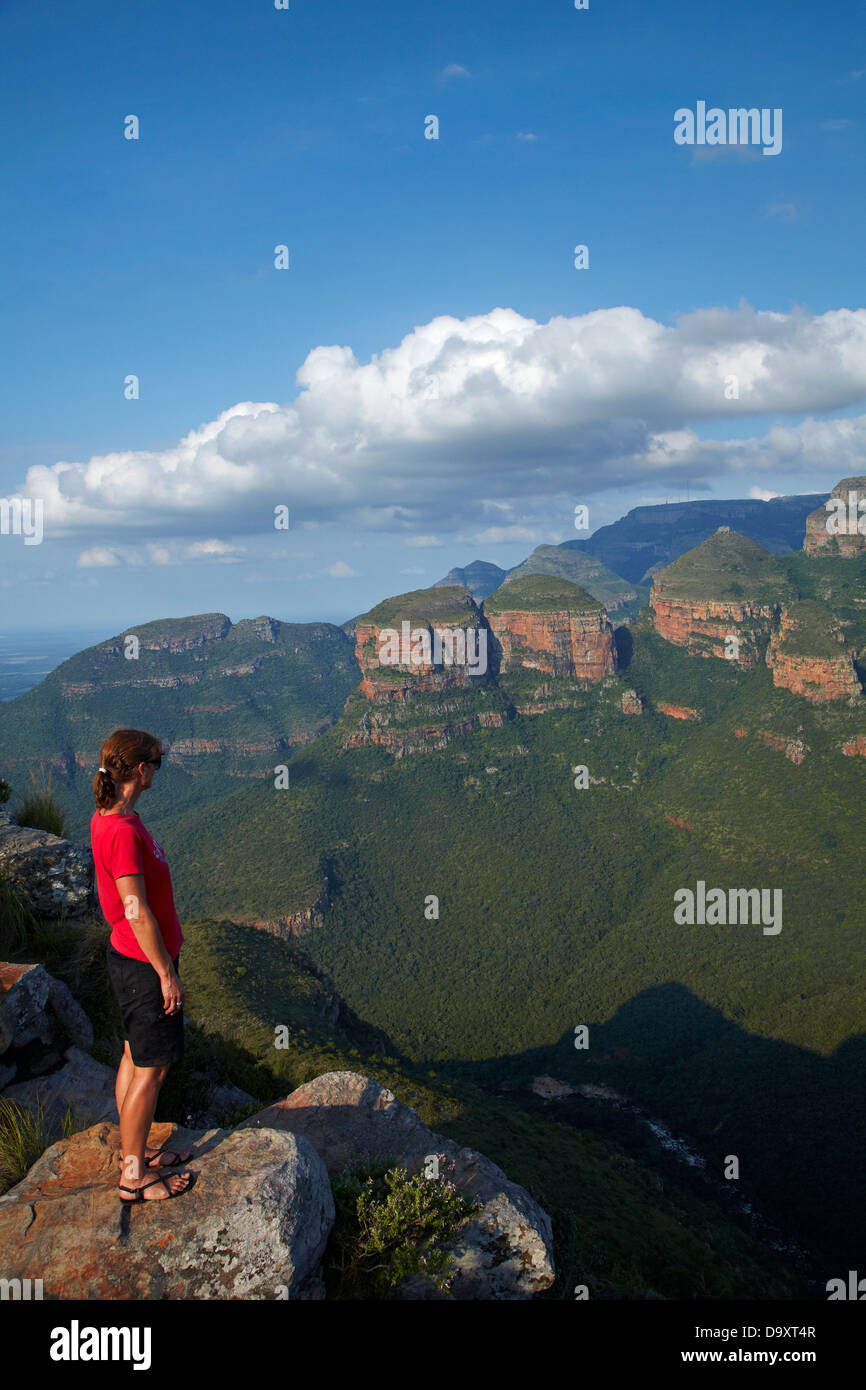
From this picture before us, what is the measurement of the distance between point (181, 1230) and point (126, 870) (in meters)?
3.17

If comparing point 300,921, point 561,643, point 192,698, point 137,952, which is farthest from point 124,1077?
point 192,698

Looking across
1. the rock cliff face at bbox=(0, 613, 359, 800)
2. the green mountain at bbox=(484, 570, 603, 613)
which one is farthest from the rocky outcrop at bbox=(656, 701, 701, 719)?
the rock cliff face at bbox=(0, 613, 359, 800)

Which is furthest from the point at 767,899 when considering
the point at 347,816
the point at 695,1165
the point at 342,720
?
the point at 342,720

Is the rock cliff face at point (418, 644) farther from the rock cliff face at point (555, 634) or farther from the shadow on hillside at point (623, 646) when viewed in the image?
the shadow on hillside at point (623, 646)

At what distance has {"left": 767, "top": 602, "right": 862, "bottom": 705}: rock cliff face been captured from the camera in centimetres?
7994

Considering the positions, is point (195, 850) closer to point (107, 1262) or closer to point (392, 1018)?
point (392, 1018)

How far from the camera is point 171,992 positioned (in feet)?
20.9

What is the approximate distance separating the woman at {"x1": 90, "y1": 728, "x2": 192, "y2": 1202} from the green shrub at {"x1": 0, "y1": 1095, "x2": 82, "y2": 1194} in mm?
1417

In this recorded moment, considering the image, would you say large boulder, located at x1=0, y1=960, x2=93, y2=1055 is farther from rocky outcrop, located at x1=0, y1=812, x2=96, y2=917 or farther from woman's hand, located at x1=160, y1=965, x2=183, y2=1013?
woman's hand, located at x1=160, y1=965, x2=183, y2=1013

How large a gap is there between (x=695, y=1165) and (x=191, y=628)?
13619cm

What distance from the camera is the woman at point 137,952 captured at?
6.04 m

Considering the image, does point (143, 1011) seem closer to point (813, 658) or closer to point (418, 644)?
point (813, 658)

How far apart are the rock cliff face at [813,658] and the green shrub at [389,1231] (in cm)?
8816

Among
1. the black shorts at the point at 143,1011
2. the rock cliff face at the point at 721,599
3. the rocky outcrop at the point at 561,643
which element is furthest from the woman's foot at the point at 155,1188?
the rock cliff face at the point at 721,599
